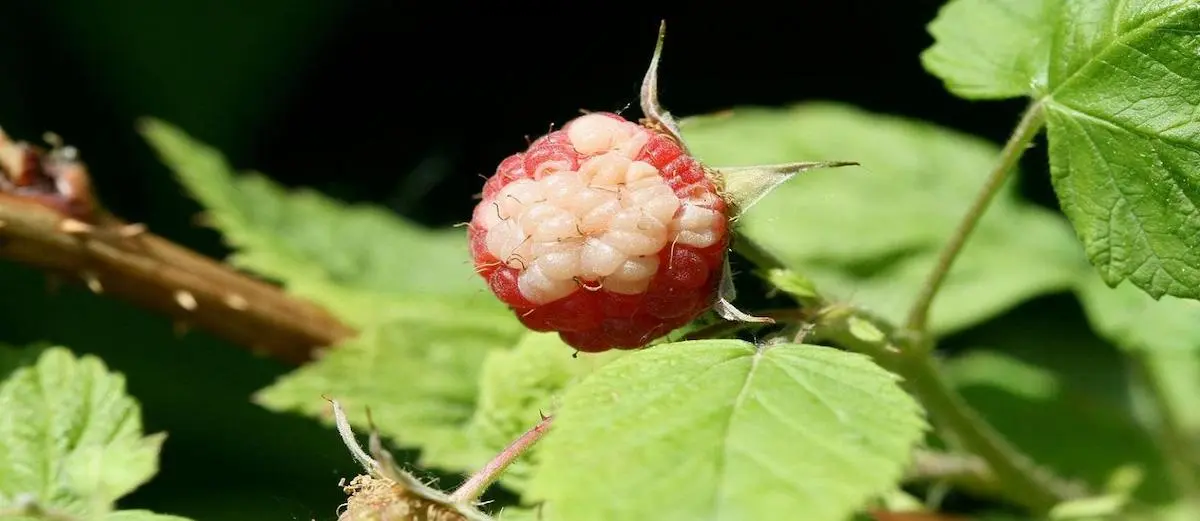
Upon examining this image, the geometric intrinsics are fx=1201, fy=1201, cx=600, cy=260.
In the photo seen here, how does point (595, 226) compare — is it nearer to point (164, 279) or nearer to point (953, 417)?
point (953, 417)

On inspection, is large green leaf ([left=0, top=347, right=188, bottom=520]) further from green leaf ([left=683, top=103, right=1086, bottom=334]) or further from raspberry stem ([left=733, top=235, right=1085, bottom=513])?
green leaf ([left=683, top=103, right=1086, bottom=334])

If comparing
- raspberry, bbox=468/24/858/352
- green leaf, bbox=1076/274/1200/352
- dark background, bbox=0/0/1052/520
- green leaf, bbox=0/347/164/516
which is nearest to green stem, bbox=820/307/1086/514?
raspberry, bbox=468/24/858/352

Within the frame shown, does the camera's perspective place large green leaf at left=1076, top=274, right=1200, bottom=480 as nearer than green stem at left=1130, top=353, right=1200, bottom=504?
Yes

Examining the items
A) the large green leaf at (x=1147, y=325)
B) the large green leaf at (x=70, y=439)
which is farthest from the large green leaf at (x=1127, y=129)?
the large green leaf at (x=70, y=439)

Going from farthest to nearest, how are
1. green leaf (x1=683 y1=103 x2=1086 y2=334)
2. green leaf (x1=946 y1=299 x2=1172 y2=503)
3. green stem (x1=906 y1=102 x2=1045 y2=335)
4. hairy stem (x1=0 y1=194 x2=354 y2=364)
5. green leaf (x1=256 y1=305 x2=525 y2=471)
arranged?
green leaf (x1=683 y1=103 x2=1086 y2=334) → green leaf (x1=946 y1=299 x2=1172 y2=503) → green leaf (x1=256 y1=305 x2=525 y2=471) → hairy stem (x1=0 y1=194 x2=354 y2=364) → green stem (x1=906 y1=102 x2=1045 y2=335)

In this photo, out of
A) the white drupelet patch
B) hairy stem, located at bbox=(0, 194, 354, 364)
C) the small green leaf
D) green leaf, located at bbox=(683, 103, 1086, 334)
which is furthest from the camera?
green leaf, located at bbox=(683, 103, 1086, 334)

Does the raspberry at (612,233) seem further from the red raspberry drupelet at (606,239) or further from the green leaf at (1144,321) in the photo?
the green leaf at (1144,321)

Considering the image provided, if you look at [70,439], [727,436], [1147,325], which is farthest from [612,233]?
[1147,325]
